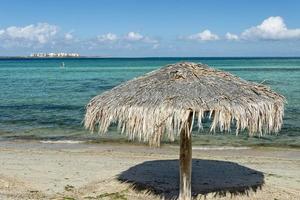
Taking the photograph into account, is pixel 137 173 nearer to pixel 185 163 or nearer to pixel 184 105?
pixel 185 163

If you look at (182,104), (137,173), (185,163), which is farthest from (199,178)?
(182,104)

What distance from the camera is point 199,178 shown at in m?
10.7

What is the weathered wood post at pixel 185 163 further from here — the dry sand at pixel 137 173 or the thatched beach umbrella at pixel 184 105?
the dry sand at pixel 137 173

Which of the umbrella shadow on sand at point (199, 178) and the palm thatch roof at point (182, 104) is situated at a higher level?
the palm thatch roof at point (182, 104)

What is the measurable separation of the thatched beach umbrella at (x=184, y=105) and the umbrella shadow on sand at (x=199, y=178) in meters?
1.36

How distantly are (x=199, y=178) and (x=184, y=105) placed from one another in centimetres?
383

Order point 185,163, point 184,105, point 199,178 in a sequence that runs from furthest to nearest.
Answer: point 199,178
point 185,163
point 184,105

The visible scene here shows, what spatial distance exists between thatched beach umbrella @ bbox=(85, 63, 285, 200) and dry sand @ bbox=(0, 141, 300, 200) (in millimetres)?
1777

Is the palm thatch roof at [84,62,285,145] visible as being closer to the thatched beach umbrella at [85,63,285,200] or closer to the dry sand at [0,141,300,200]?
the thatched beach umbrella at [85,63,285,200]

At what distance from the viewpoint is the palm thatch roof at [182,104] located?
735 cm

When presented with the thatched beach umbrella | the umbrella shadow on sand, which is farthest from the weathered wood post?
the umbrella shadow on sand

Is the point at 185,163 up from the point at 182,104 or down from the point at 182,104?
down

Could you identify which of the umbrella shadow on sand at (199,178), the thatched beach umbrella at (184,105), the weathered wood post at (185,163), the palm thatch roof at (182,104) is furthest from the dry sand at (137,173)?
the palm thatch roof at (182,104)

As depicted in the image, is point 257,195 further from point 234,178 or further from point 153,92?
point 153,92
